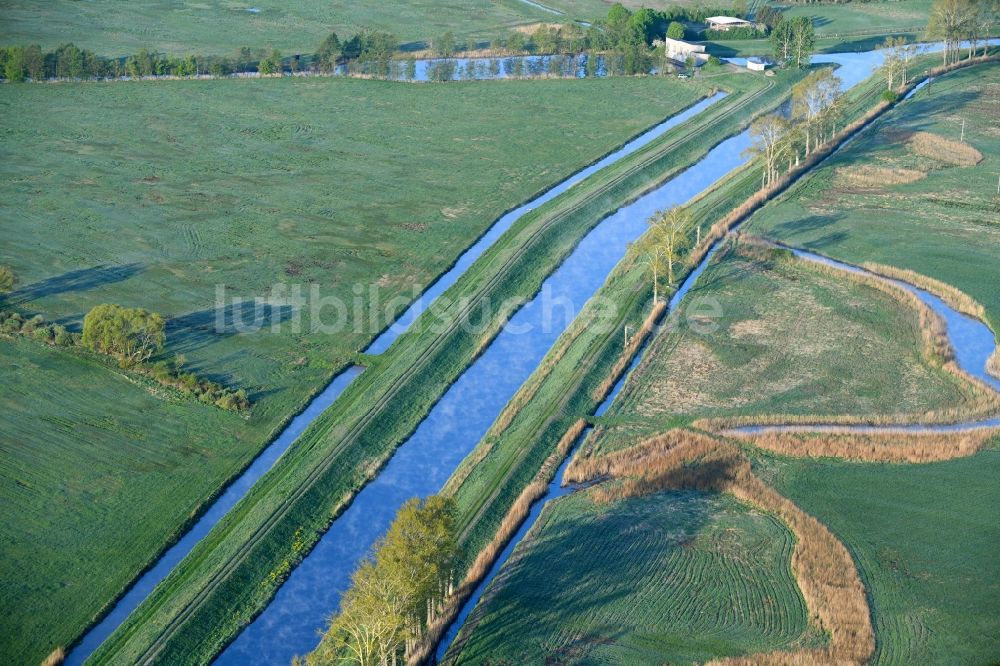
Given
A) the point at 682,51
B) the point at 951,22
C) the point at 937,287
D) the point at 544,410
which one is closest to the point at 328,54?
the point at 682,51

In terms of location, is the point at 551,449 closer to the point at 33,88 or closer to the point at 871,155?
the point at 871,155

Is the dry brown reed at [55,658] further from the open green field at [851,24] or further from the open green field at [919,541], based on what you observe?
the open green field at [851,24]

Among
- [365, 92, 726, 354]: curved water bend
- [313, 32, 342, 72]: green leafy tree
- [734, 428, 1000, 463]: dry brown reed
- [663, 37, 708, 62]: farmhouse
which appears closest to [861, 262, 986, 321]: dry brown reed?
[734, 428, 1000, 463]: dry brown reed

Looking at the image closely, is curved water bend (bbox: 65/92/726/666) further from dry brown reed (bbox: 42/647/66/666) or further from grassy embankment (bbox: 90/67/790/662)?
grassy embankment (bbox: 90/67/790/662)

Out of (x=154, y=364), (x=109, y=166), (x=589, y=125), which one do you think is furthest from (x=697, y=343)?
(x=109, y=166)

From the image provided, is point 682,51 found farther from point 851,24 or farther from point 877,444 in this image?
point 877,444
